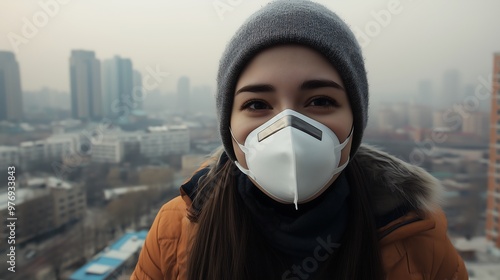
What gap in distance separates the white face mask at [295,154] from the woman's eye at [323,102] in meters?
0.04

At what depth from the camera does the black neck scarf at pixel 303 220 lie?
0.71m

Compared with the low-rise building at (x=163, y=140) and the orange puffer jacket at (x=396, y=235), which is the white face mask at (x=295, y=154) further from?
the low-rise building at (x=163, y=140)

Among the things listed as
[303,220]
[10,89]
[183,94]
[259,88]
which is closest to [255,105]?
[259,88]

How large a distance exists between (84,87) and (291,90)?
8.89 ft

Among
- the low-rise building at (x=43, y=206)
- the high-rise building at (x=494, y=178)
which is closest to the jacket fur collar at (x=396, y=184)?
the low-rise building at (x=43, y=206)

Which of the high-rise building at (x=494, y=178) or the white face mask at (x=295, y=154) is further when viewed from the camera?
the high-rise building at (x=494, y=178)

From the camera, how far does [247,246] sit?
75 centimetres

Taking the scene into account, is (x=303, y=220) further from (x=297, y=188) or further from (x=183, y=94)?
(x=183, y=94)

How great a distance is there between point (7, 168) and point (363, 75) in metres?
1.62

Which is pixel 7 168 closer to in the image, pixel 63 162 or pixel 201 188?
pixel 63 162

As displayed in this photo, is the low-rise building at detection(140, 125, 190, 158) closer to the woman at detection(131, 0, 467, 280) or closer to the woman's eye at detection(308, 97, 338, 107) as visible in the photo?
the woman at detection(131, 0, 467, 280)

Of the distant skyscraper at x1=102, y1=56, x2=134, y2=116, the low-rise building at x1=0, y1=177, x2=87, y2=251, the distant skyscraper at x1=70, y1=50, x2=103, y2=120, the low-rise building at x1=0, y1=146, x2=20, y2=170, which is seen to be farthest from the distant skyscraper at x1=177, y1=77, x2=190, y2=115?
the low-rise building at x1=0, y1=146, x2=20, y2=170

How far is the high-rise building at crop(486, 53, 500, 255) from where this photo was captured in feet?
9.11

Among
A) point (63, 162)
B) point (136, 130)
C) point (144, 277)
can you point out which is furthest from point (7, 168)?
point (136, 130)
